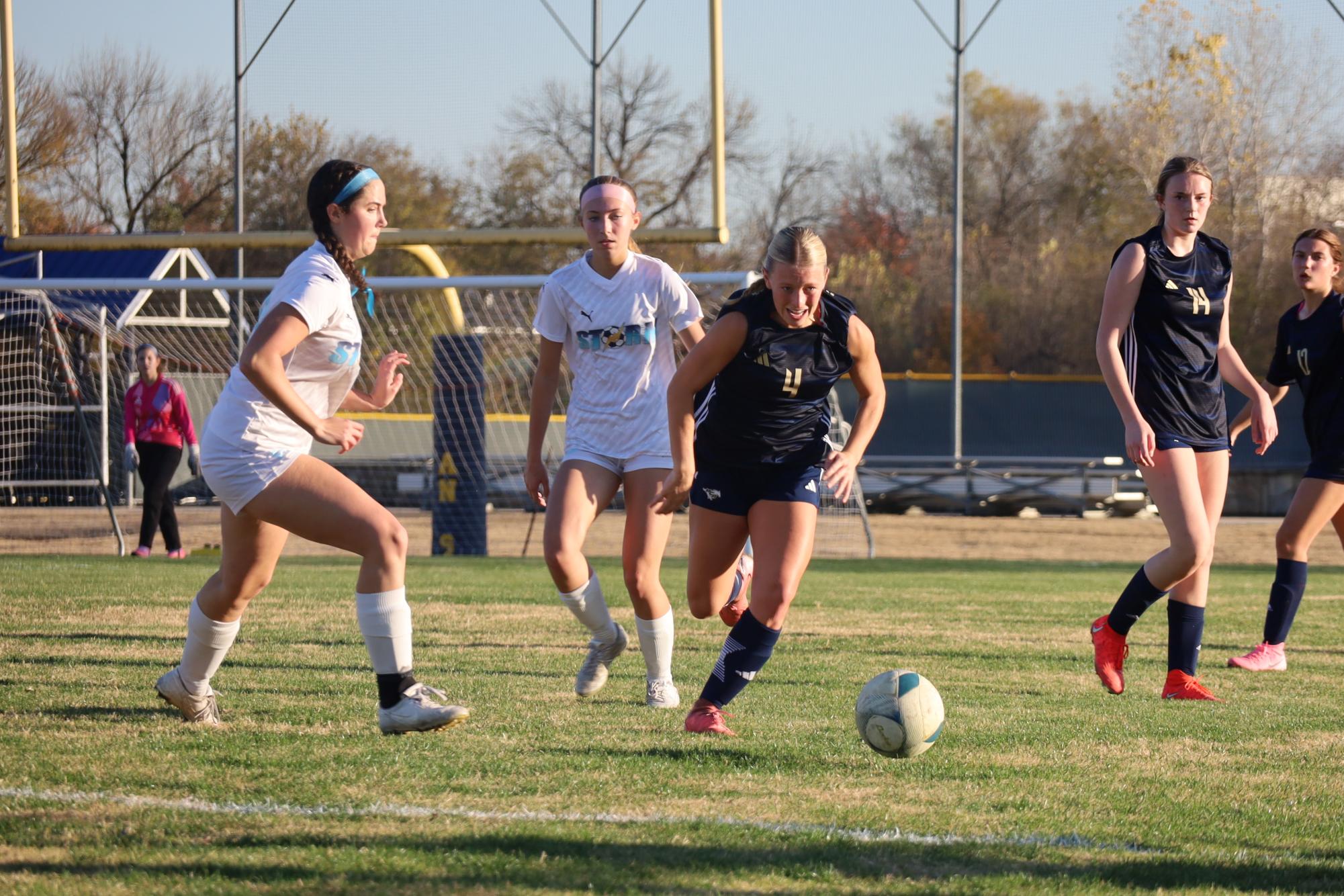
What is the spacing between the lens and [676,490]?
4914 mm

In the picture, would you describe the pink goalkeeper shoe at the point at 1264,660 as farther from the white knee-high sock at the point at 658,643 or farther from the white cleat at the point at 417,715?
the white cleat at the point at 417,715

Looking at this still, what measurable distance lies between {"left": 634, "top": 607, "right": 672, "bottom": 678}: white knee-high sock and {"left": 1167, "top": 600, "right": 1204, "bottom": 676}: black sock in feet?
6.99

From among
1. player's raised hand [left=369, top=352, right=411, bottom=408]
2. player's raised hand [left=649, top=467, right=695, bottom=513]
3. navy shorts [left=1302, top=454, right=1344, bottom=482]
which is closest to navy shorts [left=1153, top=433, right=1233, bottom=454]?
navy shorts [left=1302, top=454, right=1344, bottom=482]

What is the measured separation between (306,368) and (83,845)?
177 cm

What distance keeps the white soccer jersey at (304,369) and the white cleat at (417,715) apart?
0.88 m

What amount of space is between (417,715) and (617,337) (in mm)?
1842

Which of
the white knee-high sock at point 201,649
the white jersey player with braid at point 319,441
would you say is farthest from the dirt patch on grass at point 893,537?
the white jersey player with braid at point 319,441

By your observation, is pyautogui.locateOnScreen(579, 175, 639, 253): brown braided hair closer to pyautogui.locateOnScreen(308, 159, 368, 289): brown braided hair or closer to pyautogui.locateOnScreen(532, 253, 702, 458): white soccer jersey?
pyautogui.locateOnScreen(532, 253, 702, 458): white soccer jersey

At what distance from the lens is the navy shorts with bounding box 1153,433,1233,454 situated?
581 centimetres

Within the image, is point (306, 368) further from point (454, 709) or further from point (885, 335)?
point (885, 335)

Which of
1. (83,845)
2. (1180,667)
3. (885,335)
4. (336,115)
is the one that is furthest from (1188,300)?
(885,335)

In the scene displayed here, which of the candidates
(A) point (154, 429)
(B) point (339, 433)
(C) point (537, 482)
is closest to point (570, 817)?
(B) point (339, 433)

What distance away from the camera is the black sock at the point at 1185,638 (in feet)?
20.0

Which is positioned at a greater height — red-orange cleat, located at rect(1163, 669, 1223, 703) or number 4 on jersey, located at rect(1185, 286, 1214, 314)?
number 4 on jersey, located at rect(1185, 286, 1214, 314)
